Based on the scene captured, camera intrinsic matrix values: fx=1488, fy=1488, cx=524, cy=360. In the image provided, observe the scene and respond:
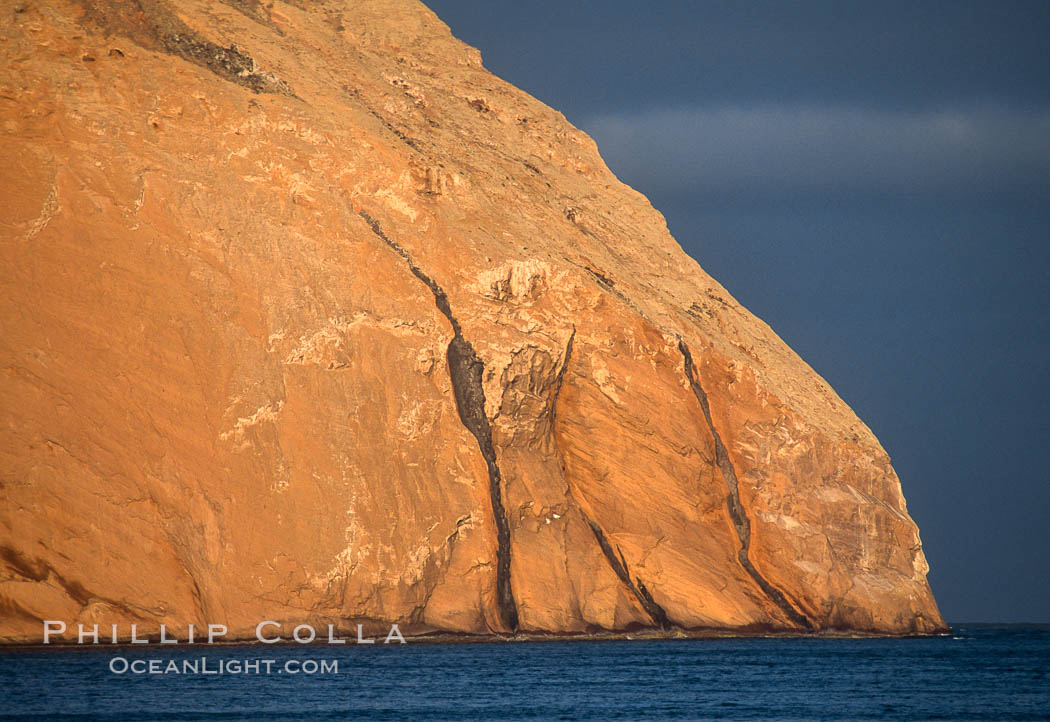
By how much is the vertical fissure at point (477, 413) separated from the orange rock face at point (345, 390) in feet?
0.49

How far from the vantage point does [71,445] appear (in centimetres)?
5047

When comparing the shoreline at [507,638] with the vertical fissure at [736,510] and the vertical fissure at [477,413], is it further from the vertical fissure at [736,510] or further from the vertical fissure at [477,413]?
the vertical fissure at [477,413]

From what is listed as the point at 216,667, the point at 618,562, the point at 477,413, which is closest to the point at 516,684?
the point at 216,667

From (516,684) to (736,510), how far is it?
66.8 feet

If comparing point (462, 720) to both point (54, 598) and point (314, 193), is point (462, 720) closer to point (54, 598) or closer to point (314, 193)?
point (54, 598)

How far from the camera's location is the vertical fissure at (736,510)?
61812 mm

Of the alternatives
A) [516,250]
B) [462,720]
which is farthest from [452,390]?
[462,720]

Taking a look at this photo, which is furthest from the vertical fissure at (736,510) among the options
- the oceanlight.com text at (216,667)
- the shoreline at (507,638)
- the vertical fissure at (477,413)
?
the oceanlight.com text at (216,667)

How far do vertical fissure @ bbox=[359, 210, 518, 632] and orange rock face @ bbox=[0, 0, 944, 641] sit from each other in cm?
15

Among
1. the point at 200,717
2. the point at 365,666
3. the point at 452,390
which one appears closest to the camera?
the point at 200,717

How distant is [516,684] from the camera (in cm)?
4441

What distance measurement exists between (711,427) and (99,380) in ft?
83.5

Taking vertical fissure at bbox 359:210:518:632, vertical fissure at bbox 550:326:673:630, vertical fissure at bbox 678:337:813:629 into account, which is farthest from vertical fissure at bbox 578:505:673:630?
vertical fissure at bbox 359:210:518:632

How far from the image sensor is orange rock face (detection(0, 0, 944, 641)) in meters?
50.5
